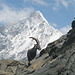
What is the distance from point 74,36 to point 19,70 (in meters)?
4.20

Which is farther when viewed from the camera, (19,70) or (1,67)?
(1,67)

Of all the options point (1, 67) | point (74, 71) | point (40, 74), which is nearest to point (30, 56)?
point (1, 67)

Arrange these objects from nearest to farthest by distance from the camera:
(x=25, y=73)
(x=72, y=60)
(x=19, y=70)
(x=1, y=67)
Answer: (x=72, y=60) < (x=25, y=73) < (x=19, y=70) < (x=1, y=67)

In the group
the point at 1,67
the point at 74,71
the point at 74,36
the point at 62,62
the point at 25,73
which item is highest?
the point at 1,67

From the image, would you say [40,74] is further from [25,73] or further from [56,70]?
[25,73]

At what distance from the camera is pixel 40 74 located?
966cm

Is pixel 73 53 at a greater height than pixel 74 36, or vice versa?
pixel 74 36

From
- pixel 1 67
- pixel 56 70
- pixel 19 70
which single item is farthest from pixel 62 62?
pixel 1 67

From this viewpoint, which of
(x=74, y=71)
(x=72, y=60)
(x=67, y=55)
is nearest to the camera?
(x=74, y=71)

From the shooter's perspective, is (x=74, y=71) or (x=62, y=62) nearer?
(x=74, y=71)

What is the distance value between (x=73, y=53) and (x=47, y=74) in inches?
53.7

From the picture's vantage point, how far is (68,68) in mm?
8375

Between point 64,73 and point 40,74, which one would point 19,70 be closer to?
point 40,74

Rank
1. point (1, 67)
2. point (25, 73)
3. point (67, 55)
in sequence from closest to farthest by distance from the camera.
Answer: point (67, 55)
point (25, 73)
point (1, 67)
